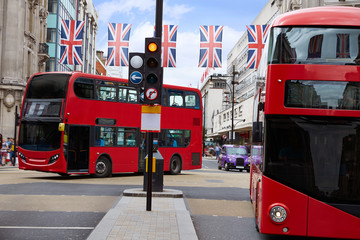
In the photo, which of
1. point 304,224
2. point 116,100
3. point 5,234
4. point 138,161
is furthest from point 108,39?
point 304,224

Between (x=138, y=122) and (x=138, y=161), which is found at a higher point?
(x=138, y=122)

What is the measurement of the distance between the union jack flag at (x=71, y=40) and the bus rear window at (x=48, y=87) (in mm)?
6366

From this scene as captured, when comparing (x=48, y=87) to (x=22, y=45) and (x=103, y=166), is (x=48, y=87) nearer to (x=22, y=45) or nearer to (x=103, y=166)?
(x=103, y=166)

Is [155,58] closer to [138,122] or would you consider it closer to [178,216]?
[178,216]

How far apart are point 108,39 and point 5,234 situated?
1675cm

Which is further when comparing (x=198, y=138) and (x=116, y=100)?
(x=198, y=138)

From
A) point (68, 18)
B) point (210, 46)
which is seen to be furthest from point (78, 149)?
point (68, 18)

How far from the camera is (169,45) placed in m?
23.2

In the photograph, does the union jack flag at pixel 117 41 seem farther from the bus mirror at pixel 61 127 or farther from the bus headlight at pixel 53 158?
the bus headlight at pixel 53 158

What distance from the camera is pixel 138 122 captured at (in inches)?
899

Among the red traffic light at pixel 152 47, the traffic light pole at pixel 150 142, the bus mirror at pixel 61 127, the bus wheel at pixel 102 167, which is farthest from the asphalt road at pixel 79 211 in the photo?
the bus wheel at pixel 102 167

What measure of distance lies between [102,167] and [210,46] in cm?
687

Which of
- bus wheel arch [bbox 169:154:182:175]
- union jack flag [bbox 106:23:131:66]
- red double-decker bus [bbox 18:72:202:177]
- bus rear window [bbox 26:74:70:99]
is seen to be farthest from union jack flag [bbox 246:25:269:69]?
bus rear window [bbox 26:74:70:99]

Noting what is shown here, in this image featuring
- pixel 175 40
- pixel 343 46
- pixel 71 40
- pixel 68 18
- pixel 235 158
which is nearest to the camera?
pixel 343 46
